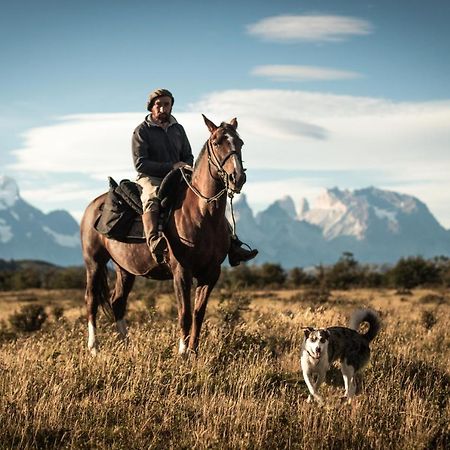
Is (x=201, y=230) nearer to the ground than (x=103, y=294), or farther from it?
farther from it

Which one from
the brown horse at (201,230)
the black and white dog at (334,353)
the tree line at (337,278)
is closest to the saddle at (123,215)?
the brown horse at (201,230)

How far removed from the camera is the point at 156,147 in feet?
32.4

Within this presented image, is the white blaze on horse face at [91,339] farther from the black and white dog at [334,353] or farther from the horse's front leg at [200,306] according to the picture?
the black and white dog at [334,353]

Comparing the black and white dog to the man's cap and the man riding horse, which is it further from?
the man's cap

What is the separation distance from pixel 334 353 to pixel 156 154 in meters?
4.05

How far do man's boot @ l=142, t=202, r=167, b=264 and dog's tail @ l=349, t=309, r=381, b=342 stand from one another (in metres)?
2.83

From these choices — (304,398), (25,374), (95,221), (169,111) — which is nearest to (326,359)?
(304,398)

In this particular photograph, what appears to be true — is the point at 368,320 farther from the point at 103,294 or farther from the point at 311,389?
the point at 103,294

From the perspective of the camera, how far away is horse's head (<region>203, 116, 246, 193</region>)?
7.98 metres

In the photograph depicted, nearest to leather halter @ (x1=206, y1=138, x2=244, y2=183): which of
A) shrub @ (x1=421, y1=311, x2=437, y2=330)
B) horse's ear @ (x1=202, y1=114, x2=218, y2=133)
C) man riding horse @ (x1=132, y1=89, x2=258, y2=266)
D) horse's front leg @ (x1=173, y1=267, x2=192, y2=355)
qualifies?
horse's ear @ (x1=202, y1=114, x2=218, y2=133)

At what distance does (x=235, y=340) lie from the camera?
34.9ft

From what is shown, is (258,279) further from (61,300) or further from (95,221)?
(95,221)

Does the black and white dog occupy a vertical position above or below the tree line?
above

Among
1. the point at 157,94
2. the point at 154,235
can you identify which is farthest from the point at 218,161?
the point at 157,94
